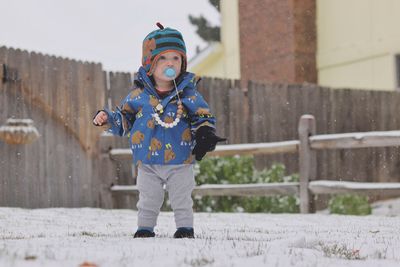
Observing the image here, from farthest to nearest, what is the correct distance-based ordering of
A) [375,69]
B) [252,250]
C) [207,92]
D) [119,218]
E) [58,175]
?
[375,69] → [207,92] → [58,175] → [119,218] → [252,250]

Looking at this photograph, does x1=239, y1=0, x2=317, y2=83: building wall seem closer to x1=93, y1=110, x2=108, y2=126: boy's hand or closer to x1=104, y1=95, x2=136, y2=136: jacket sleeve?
x1=104, y1=95, x2=136, y2=136: jacket sleeve

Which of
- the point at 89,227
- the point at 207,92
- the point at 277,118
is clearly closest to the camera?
the point at 89,227

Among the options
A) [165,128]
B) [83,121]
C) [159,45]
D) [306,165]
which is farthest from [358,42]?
[165,128]

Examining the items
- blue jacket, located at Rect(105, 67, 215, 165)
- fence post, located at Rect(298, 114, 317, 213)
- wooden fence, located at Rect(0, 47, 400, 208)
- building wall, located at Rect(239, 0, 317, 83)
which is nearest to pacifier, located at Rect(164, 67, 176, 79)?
blue jacket, located at Rect(105, 67, 215, 165)

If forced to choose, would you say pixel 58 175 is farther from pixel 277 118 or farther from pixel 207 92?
pixel 277 118

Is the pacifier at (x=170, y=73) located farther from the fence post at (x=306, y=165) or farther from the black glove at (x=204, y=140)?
the fence post at (x=306, y=165)

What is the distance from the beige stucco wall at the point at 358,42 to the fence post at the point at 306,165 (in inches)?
235

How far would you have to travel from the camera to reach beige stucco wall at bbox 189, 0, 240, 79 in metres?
18.4

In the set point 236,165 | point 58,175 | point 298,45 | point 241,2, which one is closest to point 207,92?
point 236,165

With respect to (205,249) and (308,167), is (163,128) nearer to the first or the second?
(205,249)

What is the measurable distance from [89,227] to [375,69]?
1030cm

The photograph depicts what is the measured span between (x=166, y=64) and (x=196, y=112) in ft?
1.21

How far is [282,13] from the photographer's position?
15.2 m

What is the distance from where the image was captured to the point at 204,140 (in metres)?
4.32
